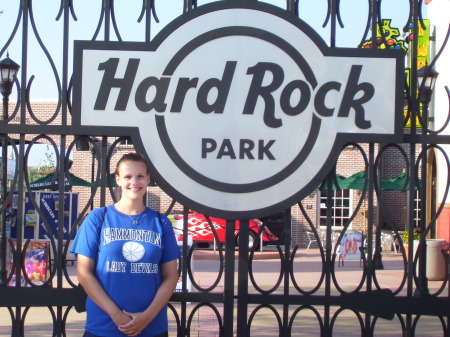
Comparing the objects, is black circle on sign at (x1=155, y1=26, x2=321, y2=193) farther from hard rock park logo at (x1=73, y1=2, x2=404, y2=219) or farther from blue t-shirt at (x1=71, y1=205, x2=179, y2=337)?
blue t-shirt at (x1=71, y1=205, x2=179, y2=337)

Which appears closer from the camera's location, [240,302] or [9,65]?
[240,302]

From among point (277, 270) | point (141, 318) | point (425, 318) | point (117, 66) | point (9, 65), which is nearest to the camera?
point (141, 318)

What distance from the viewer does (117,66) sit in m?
3.57

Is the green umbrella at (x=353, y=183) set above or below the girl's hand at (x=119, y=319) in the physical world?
above

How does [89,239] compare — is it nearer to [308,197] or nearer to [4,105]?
[4,105]

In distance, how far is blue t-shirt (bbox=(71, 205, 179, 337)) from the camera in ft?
9.85

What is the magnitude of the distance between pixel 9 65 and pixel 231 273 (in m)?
2.13

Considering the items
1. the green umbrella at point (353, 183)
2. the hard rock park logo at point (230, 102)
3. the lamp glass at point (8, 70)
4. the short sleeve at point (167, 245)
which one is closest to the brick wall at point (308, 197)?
the green umbrella at point (353, 183)

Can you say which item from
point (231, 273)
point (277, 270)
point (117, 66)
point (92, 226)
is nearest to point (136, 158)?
point (92, 226)

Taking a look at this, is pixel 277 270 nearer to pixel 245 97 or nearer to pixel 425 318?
pixel 425 318

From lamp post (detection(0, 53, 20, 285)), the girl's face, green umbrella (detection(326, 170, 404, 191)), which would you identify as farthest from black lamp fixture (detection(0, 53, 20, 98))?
green umbrella (detection(326, 170, 404, 191))

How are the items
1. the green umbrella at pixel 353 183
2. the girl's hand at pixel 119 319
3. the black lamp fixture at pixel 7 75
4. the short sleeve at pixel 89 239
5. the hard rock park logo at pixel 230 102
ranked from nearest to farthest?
the girl's hand at pixel 119 319 < the short sleeve at pixel 89 239 < the hard rock park logo at pixel 230 102 < the black lamp fixture at pixel 7 75 < the green umbrella at pixel 353 183

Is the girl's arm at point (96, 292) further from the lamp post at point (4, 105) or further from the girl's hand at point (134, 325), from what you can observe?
the lamp post at point (4, 105)

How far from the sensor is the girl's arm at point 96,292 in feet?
9.63
